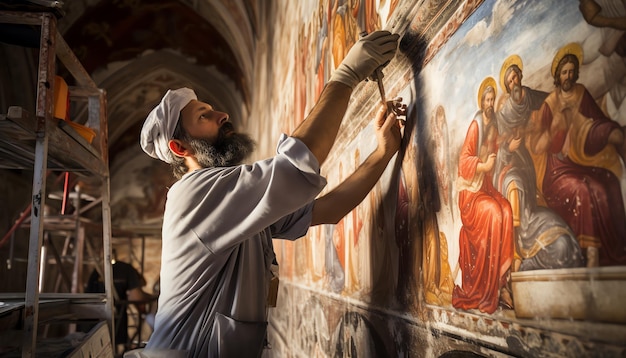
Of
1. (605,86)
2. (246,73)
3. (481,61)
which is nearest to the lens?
(605,86)

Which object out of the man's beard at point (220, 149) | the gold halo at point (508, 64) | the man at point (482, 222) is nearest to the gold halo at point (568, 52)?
the gold halo at point (508, 64)

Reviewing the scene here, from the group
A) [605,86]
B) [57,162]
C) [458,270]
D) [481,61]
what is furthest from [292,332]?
[605,86]

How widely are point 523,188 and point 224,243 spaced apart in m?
1.04

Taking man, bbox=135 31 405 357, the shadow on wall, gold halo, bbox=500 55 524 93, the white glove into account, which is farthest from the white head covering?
gold halo, bbox=500 55 524 93

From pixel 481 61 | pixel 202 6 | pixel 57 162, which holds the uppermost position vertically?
pixel 202 6

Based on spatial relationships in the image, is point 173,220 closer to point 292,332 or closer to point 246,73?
point 292,332

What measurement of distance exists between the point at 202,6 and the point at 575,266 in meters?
12.8

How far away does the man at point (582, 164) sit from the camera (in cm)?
74

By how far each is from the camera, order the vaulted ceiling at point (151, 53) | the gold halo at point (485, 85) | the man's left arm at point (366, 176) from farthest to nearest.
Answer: the vaulted ceiling at point (151, 53), the man's left arm at point (366, 176), the gold halo at point (485, 85)

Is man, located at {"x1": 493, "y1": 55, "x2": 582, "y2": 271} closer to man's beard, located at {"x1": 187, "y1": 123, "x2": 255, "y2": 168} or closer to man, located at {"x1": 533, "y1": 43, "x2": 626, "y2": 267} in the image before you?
man, located at {"x1": 533, "y1": 43, "x2": 626, "y2": 267}

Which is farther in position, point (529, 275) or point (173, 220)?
point (173, 220)

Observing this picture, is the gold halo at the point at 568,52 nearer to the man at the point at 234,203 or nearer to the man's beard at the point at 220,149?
the man at the point at 234,203

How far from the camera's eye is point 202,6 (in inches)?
486

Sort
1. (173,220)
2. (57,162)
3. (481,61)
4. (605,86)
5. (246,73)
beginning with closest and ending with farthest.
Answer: (605,86) < (481,61) < (173,220) < (57,162) < (246,73)
